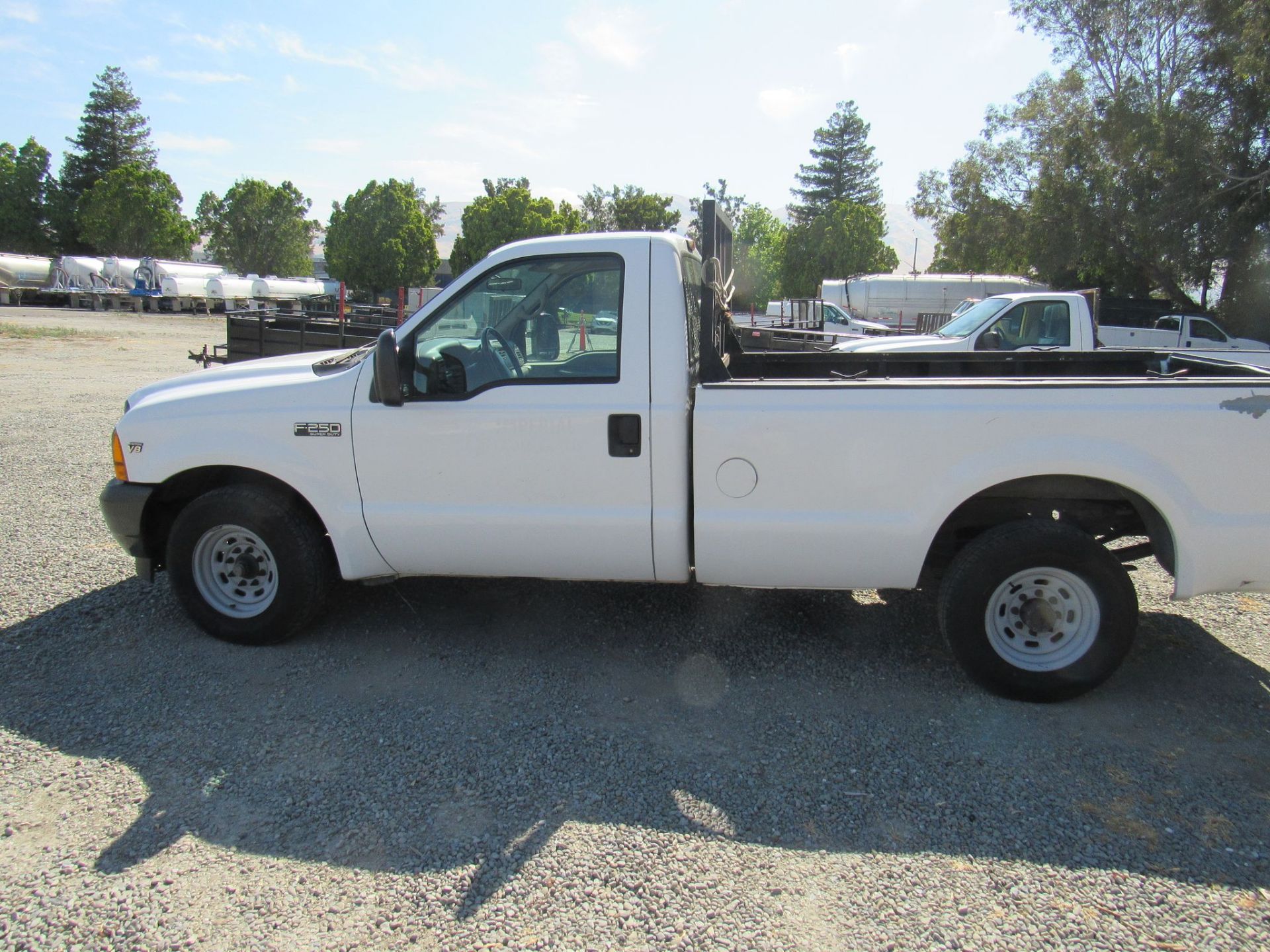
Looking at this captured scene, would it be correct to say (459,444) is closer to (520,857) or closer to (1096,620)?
(520,857)

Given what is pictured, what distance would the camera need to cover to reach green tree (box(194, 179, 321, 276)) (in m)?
66.0

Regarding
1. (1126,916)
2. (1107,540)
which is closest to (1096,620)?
(1107,540)

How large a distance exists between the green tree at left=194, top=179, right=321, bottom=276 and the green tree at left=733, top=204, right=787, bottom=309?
33939mm

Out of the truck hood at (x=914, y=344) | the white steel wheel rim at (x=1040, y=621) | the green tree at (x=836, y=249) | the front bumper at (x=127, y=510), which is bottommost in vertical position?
the white steel wheel rim at (x=1040, y=621)

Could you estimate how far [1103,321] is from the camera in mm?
23719

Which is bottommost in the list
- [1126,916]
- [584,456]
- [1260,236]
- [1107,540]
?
[1126,916]

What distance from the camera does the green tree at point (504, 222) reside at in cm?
5441

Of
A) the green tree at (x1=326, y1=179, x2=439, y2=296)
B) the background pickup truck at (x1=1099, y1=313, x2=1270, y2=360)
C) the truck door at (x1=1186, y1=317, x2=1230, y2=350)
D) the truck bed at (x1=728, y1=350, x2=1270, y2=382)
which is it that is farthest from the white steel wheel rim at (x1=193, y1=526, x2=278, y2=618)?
the green tree at (x1=326, y1=179, x2=439, y2=296)

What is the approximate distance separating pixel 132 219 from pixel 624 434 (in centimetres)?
6730

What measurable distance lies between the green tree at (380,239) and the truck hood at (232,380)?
5510 cm

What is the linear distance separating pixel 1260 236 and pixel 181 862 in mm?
33819

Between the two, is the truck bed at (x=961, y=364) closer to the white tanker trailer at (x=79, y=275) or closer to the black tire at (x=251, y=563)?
the black tire at (x=251, y=563)

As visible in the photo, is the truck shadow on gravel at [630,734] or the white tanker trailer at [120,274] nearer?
the truck shadow on gravel at [630,734]

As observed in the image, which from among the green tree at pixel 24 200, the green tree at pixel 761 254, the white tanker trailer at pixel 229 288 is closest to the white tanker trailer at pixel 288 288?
the white tanker trailer at pixel 229 288
